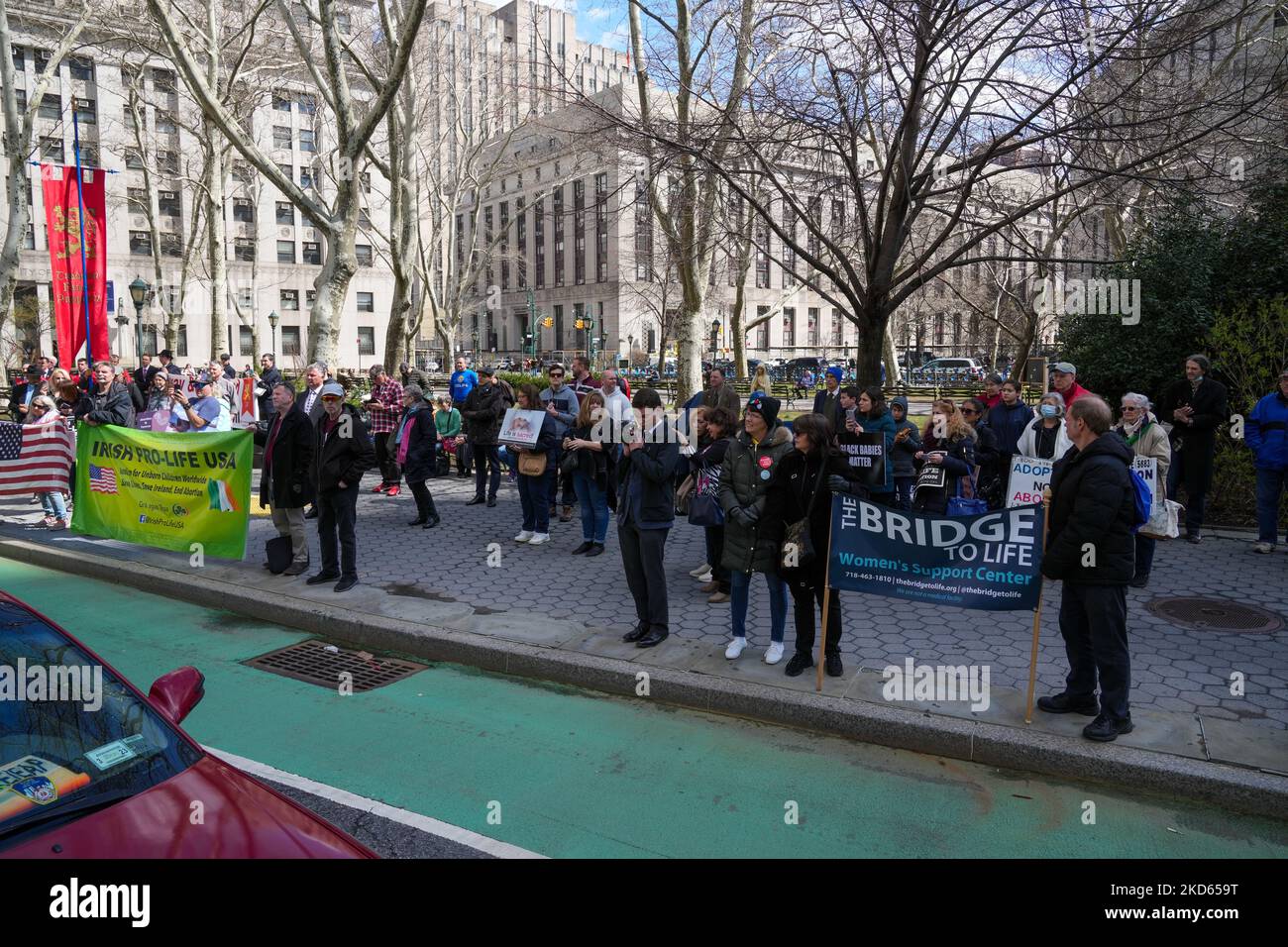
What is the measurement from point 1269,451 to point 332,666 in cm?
952

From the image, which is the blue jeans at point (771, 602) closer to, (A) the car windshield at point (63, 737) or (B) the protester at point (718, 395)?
(B) the protester at point (718, 395)

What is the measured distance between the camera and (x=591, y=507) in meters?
10.8

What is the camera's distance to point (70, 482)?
12203mm

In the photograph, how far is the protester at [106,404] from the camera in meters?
12.0

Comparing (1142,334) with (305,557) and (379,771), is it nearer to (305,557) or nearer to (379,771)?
(305,557)

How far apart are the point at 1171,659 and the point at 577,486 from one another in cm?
631

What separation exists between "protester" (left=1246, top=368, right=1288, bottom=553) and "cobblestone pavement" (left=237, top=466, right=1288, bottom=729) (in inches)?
15.3

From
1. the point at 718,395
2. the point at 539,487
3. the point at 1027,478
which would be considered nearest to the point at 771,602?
the point at 718,395

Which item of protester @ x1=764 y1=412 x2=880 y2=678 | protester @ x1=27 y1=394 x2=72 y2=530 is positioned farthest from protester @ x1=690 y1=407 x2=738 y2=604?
protester @ x1=27 y1=394 x2=72 y2=530

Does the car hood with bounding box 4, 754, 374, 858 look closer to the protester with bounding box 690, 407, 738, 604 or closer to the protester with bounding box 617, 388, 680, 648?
the protester with bounding box 617, 388, 680, 648

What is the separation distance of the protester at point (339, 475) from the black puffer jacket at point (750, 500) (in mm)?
3771

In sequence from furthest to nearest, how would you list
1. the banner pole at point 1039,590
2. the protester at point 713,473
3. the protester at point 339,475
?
the protester at point 339,475 → the protester at point 713,473 → the banner pole at point 1039,590

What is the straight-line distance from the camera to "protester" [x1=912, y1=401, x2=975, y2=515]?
394 inches

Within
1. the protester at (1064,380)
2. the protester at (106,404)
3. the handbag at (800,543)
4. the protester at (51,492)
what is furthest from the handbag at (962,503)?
the protester at (51,492)
